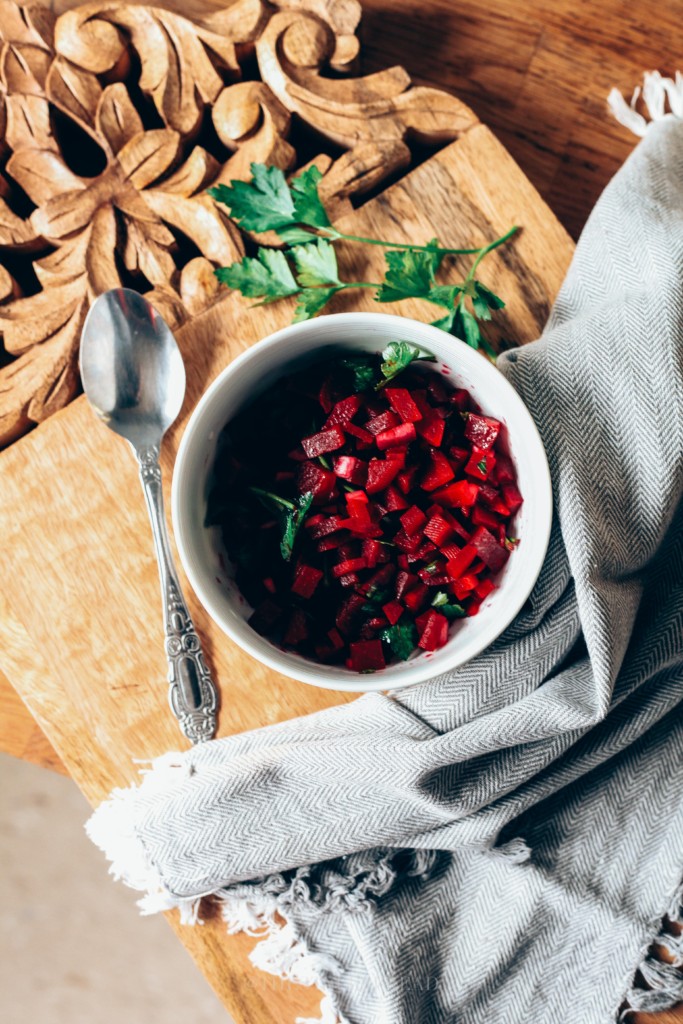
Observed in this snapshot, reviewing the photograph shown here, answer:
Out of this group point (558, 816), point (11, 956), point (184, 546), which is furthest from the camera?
point (11, 956)

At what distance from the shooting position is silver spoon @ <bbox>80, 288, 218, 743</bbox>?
54.2 inches

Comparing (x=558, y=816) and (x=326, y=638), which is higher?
Answer: (x=326, y=638)

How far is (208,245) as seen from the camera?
1449mm

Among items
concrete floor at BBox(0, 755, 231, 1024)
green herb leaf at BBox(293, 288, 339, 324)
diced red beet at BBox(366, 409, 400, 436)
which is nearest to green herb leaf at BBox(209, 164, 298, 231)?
green herb leaf at BBox(293, 288, 339, 324)

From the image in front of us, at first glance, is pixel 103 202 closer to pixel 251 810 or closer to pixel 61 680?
pixel 61 680

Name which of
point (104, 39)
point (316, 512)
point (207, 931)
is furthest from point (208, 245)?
point (207, 931)

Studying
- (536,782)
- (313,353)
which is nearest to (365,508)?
(313,353)

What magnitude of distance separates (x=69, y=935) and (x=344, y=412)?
207 cm

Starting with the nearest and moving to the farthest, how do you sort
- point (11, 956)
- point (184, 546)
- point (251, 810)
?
point (184, 546)
point (251, 810)
point (11, 956)

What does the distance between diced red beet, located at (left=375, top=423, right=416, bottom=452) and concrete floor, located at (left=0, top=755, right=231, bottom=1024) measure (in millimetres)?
1745

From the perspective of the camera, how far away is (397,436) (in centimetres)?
122

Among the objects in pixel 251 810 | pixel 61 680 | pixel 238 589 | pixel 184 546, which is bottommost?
pixel 251 810

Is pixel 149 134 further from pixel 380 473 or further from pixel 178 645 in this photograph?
pixel 178 645

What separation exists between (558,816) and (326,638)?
566mm
